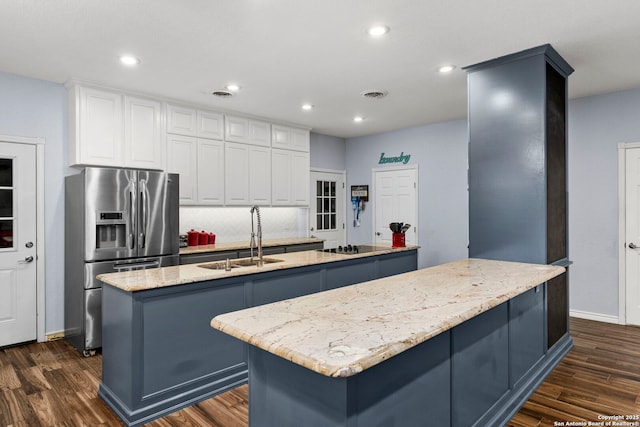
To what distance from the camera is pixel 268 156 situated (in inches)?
226

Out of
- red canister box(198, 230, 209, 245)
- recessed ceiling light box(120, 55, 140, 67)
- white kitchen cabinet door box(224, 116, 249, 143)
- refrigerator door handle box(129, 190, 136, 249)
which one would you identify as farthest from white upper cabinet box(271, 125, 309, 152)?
recessed ceiling light box(120, 55, 140, 67)

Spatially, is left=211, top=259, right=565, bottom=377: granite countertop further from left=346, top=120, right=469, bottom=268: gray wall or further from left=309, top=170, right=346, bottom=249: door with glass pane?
left=309, top=170, right=346, bottom=249: door with glass pane

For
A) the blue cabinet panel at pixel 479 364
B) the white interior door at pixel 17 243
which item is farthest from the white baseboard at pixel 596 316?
the white interior door at pixel 17 243

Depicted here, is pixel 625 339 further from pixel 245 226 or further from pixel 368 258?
pixel 245 226

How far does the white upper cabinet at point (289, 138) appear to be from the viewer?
5.83m

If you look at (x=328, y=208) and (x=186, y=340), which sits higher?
(x=328, y=208)

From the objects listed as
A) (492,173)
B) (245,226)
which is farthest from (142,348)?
(245,226)

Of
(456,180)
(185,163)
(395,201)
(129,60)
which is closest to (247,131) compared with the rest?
(185,163)

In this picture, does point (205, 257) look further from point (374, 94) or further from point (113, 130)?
point (374, 94)

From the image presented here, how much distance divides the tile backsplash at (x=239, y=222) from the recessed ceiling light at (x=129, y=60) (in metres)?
1.91

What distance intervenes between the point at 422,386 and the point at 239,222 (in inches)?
174

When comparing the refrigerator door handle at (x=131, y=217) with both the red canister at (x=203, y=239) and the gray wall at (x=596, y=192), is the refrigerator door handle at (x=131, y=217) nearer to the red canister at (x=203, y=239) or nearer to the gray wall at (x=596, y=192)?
the red canister at (x=203, y=239)

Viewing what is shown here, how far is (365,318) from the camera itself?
1.65 meters

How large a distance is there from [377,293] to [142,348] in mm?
1531
